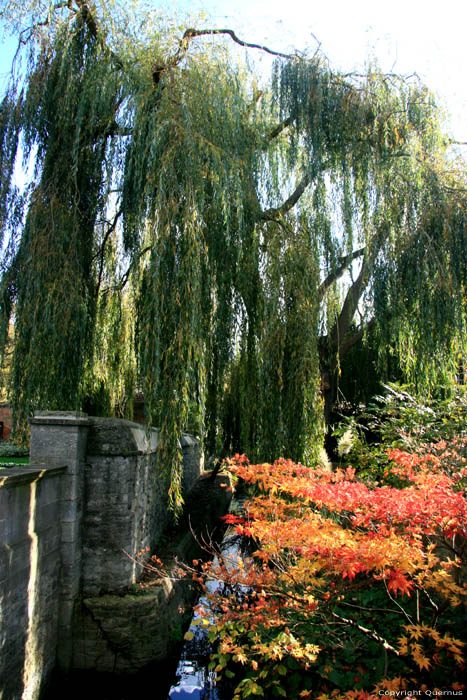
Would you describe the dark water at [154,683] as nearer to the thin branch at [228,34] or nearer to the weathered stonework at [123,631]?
the weathered stonework at [123,631]

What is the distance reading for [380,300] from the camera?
19.4 feet

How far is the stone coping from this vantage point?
352 centimetres

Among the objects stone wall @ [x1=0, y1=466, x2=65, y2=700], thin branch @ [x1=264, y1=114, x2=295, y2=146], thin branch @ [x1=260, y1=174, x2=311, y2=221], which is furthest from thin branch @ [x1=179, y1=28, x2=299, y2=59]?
stone wall @ [x1=0, y1=466, x2=65, y2=700]

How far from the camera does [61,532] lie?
172 inches

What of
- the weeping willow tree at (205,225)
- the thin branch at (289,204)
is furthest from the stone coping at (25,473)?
the thin branch at (289,204)

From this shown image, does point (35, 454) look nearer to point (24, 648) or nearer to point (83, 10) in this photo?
point (24, 648)

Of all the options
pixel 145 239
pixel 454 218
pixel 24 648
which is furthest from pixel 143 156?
pixel 24 648

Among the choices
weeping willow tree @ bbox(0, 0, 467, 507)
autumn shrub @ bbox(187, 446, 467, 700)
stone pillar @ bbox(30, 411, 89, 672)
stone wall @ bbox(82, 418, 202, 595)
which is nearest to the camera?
autumn shrub @ bbox(187, 446, 467, 700)

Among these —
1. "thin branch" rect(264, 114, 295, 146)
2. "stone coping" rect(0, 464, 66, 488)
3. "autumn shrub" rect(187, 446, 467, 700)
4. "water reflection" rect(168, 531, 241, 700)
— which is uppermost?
"thin branch" rect(264, 114, 295, 146)

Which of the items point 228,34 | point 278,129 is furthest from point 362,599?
point 228,34

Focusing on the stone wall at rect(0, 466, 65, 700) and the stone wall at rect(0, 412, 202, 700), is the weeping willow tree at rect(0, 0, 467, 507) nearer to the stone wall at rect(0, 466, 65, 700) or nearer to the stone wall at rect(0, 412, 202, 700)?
the stone wall at rect(0, 412, 202, 700)

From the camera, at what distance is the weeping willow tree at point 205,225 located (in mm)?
4922

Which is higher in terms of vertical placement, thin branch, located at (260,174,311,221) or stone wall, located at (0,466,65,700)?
thin branch, located at (260,174,311,221)

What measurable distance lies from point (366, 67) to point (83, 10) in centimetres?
354
